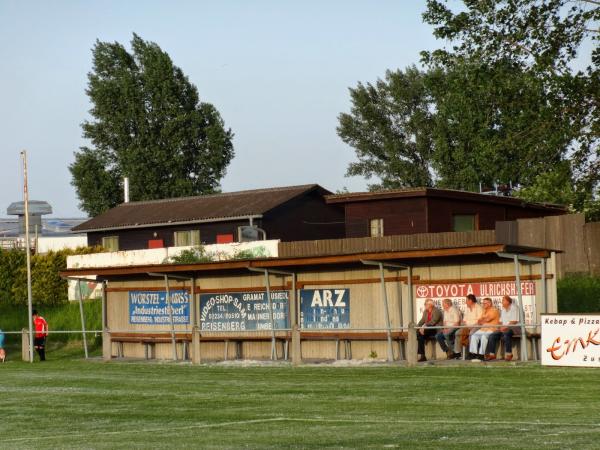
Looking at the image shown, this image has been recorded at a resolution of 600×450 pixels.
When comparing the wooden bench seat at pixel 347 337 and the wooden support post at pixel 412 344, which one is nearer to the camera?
the wooden support post at pixel 412 344

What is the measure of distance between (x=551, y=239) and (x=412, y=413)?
1085 inches

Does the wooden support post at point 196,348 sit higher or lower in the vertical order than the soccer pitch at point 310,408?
higher

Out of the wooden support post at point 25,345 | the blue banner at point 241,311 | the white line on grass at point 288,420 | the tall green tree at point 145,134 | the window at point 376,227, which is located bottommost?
the white line on grass at point 288,420

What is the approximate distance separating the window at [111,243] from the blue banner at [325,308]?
3136cm

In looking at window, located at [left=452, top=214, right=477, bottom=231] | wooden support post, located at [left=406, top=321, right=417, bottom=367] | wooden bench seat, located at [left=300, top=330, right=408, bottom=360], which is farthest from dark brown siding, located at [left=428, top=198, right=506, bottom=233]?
wooden support post, located at [left=406, top=321, right=417, bottom=367]

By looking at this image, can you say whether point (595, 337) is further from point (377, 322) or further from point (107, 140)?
point (107, 140)

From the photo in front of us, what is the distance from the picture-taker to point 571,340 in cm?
2675

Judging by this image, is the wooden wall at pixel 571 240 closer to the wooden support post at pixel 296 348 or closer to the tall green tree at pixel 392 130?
the wooden support post at pixel 296 348

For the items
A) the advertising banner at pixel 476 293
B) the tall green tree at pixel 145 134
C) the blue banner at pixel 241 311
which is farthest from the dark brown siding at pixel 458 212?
→ the tall green tree at pixel 145 134

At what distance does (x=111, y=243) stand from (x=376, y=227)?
1695cm

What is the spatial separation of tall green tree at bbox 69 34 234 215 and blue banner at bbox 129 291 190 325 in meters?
42.7

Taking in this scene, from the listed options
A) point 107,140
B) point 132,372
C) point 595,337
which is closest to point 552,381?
point 595,337

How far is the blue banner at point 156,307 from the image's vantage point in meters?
36.6

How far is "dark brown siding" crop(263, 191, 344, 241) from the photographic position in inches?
2311
